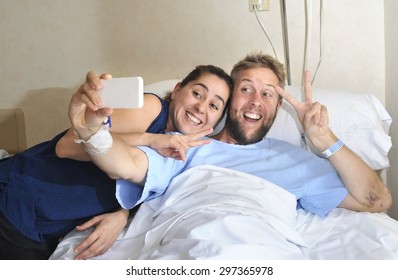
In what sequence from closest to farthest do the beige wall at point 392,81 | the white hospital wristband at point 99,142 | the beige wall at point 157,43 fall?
the white hospital wristband at point 99,142 → the beige wall at point 392,81 → the beige wall at point 157,43

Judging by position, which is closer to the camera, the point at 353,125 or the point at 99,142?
the point at 99,142

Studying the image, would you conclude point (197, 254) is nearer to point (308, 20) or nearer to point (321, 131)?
point (321, 131)

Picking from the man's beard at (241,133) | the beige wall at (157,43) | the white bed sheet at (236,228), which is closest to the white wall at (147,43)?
the beige wall at (157,43)

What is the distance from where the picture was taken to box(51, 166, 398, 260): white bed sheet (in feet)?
3.24

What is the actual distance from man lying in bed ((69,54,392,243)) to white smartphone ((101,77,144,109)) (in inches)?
8.7

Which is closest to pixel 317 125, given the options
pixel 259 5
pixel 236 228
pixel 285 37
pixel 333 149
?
pixel 333 149

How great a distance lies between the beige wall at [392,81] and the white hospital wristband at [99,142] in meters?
1.24

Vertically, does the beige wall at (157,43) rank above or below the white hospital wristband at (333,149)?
above

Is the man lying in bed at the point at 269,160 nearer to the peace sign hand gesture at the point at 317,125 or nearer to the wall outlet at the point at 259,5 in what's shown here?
the peace sign hand gesture at the point at 317,125

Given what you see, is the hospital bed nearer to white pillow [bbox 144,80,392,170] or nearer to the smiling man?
Answer: the smiling man

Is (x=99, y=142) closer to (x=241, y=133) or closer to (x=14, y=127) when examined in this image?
(x=241, y=133)

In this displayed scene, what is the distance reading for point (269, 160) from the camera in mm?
1356

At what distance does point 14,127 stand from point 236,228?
1671mm

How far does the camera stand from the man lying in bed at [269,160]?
117cm
